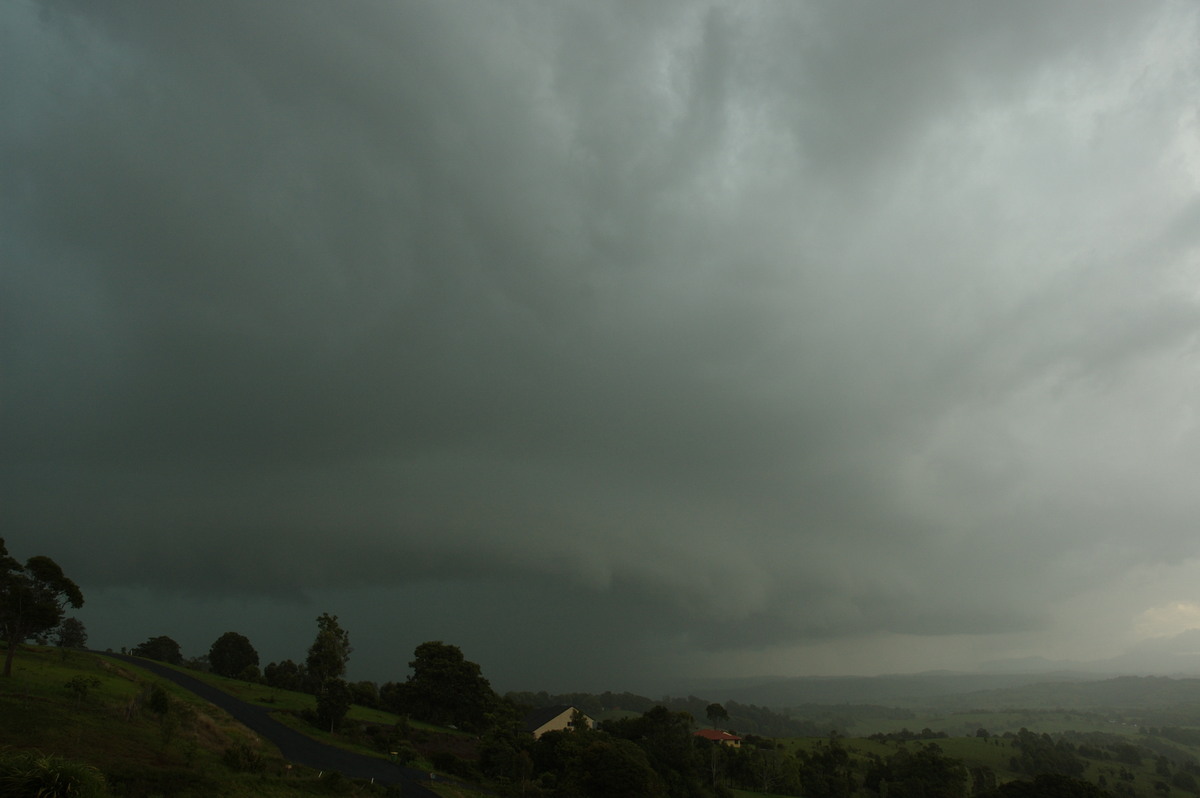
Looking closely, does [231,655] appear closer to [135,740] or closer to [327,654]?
[327,654]

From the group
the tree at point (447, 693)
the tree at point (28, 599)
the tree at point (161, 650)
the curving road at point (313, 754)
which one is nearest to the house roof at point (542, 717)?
the tree at point (447, 693)

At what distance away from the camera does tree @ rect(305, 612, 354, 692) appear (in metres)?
61.0

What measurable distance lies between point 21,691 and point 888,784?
11106 centimetres

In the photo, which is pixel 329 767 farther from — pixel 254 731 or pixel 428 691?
pixel 428 691

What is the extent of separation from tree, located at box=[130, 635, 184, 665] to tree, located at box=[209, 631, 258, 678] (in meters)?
20.9

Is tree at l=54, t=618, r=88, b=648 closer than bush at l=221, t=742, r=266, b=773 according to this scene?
No

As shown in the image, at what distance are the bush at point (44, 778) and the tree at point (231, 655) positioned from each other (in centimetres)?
9386

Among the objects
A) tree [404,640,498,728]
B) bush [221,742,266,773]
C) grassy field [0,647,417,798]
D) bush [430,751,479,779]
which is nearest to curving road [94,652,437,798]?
grassy field [0,647,417,798]

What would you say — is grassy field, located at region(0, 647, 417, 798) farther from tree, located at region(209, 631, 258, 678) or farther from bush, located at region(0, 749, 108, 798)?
tree, located at region(209, 631, 258, 678)

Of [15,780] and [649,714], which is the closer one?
[15,780]

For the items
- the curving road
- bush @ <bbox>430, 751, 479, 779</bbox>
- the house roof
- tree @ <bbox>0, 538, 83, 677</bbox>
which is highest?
tree @ <bbox>0, 538, 83, 677</bbox>

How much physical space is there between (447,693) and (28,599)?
58.5 meters

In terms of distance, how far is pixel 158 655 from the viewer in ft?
370

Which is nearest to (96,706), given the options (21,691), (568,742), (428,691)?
(21,691)
